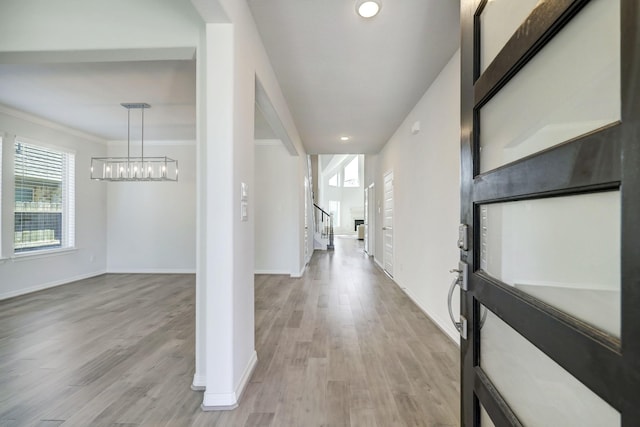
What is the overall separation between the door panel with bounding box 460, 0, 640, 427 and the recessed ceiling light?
1173mm

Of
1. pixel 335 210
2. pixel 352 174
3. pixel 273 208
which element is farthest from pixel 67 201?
pixel 352 174

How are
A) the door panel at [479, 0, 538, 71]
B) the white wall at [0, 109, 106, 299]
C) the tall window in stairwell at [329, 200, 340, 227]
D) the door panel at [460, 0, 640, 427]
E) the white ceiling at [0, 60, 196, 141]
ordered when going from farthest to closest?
the tall window in stairwell at [329, 200, 340, 227]
the white wall at [0, 109, 106, 299]
the white ceiling at [0, 60, 196, 141]
the door panel at [479, 0, 538, 71]
the door panel at [460, 0, 640, 427]

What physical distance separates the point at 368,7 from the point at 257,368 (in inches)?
108

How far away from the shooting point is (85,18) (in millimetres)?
2137

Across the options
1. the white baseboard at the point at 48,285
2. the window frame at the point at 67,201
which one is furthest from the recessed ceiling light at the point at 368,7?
the white baseboard at the point at 48,285

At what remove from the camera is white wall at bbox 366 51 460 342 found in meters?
2.85

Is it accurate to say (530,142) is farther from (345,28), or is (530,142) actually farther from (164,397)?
(164,397)

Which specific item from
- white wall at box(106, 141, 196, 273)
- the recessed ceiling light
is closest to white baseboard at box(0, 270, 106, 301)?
white wall at box(106, 141, 196, 273)

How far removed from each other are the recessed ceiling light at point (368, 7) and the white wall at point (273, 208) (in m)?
3.99

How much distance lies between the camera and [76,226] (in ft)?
18.3

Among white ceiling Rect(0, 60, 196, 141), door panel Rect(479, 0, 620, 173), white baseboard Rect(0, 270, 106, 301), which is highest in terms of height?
white ceiling Rect(0, 60, 196, 141)

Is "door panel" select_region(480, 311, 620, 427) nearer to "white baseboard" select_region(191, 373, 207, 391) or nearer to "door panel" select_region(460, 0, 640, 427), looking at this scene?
"door panel" select_region(460, 0, 640, 427)

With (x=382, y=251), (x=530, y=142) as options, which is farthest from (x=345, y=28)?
(x=382, y=251)

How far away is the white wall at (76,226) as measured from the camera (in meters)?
4.41
